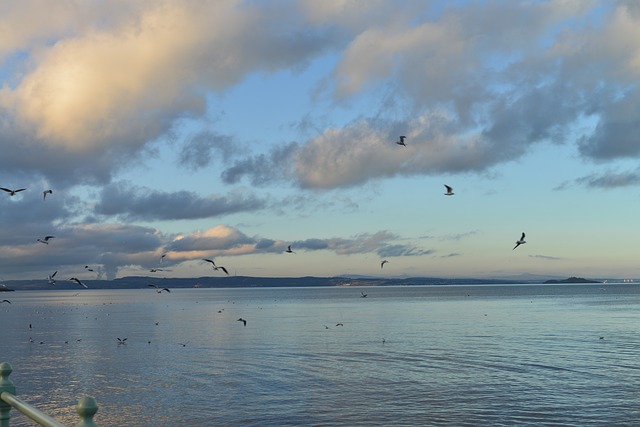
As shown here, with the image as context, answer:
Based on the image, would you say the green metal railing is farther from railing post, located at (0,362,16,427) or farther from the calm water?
the calm water

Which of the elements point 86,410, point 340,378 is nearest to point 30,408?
point 86,410

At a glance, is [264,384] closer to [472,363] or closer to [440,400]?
[440,400]

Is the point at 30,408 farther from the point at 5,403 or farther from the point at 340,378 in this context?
the point at 340,378

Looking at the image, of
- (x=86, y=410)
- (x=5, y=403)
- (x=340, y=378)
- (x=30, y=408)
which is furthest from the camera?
(x=340, y=378)

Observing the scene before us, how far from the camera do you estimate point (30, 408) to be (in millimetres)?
5012

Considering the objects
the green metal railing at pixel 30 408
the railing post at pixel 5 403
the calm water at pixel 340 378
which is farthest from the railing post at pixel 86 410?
the calm water at pixel 340 378

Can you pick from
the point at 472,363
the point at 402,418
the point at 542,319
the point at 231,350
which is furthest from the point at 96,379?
the point at 542,319

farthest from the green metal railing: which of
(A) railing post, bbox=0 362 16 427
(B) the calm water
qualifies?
(B) the calm water

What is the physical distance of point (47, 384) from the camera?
140ft

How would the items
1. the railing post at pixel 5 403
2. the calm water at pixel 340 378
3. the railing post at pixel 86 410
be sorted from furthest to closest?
the calm water at pixel 340 378
the railing post at pixel 5 403
the railing post at pixel 86 410

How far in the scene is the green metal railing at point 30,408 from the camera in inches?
153

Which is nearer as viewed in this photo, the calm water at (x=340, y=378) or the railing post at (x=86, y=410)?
the railing post at (x=86, y=410)

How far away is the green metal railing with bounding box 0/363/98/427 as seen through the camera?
3.89 metres

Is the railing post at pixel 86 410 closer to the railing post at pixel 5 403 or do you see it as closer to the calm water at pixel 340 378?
the railing post at pixel 5 403
